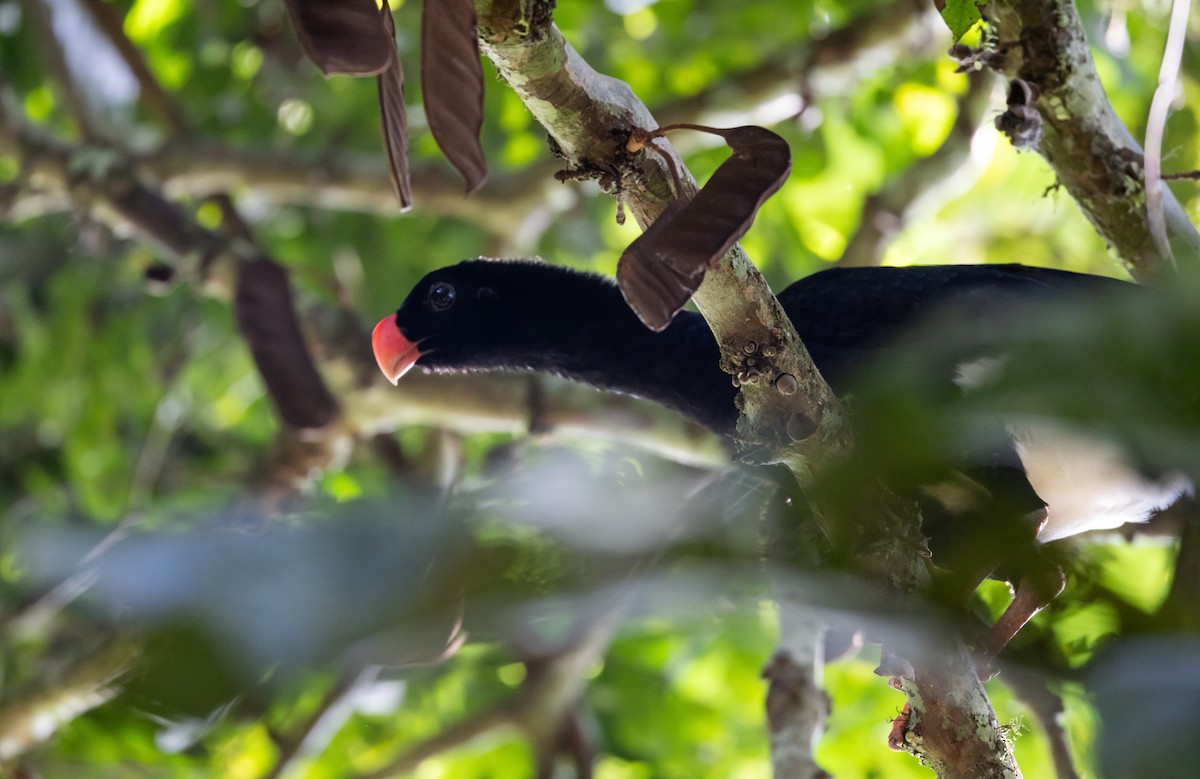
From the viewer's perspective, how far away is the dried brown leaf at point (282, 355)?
4.11 m

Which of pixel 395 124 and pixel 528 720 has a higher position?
pixel 395 124

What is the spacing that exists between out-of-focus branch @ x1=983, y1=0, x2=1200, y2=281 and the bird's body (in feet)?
0.50

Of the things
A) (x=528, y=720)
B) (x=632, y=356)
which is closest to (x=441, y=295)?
(x=632, y=356)

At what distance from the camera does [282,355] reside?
4.12 m

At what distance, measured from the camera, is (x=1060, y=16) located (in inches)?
94.1

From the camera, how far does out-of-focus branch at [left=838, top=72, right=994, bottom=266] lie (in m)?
4.55

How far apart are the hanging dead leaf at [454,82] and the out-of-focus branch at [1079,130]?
1.25 metres

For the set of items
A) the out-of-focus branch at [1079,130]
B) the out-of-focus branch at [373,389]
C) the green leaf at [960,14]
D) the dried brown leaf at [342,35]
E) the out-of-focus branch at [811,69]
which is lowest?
the out-of-focus branch at [373,389]

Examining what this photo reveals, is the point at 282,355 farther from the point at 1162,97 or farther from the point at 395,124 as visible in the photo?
the point at 1162,97

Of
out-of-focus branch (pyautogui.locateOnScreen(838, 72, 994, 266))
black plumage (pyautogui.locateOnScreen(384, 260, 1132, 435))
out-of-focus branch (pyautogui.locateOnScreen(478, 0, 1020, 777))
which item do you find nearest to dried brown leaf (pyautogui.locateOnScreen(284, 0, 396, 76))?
out-of-focus branch (pyautogui.locateOnScreen(478, 0, 1020, 777))

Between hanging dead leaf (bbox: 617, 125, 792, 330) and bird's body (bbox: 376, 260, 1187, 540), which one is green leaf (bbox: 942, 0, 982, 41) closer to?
hanging dead leaf (bbox: 617, 125, 792, 330)

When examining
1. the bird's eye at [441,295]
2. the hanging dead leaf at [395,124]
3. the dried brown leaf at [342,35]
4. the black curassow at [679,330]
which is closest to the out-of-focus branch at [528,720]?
the black curassow at [679,330]

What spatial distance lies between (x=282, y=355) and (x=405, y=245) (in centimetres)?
141

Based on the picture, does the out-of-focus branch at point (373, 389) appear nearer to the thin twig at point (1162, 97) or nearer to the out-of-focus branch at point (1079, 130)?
the out-of-focus branch at point (1079, 130)
